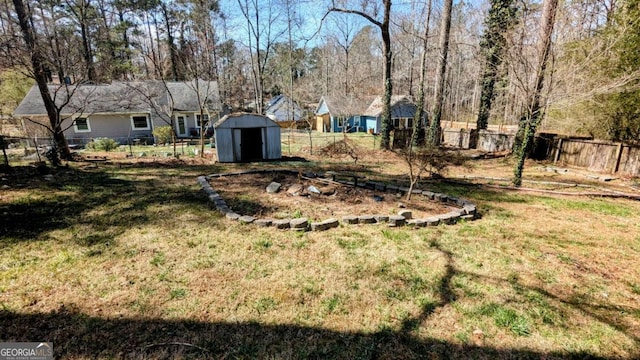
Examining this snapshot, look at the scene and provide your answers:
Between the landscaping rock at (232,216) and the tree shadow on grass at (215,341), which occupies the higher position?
the landscaping rock at (232,216)

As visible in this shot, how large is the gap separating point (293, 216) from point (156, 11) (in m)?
32.6

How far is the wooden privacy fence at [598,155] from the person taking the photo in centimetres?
1006

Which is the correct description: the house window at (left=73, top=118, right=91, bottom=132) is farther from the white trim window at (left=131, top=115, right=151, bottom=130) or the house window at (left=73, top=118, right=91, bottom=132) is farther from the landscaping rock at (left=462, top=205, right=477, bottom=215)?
the landscaping rock at (left=462, top=205, right=477, bottom=215)

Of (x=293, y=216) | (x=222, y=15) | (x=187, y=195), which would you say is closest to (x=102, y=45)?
(x=222, y=15)

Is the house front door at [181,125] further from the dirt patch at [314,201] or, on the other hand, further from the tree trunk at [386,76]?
the dirt patch at [314,201]

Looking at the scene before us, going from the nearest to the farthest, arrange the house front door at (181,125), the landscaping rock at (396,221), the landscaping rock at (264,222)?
1. the landscaping rock at (264,222)
2. the landscaping rock at (396,221)
3. the house front door at (181,125)

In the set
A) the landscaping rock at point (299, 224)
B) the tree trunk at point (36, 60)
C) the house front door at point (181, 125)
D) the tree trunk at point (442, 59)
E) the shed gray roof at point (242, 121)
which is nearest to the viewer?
the landscaping rock at point (299, 224)

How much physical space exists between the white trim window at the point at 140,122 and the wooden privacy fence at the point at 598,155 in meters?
25.2

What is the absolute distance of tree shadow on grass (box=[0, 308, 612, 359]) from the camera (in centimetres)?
260

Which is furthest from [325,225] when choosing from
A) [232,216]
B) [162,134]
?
[162,134]

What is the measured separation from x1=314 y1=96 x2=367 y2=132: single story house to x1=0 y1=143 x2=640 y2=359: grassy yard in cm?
2359

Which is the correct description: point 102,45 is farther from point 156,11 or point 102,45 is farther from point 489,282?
point 489,282

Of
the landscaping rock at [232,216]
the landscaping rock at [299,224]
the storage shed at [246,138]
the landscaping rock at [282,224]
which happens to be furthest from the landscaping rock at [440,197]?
the storage shed at [246,138]

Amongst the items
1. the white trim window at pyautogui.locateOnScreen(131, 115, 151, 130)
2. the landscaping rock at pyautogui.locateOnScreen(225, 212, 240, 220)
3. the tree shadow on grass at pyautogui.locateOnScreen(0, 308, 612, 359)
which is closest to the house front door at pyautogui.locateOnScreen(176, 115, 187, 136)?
the white trim window at pyautogui.locateOnScreen(131, 115, 151, 130)
